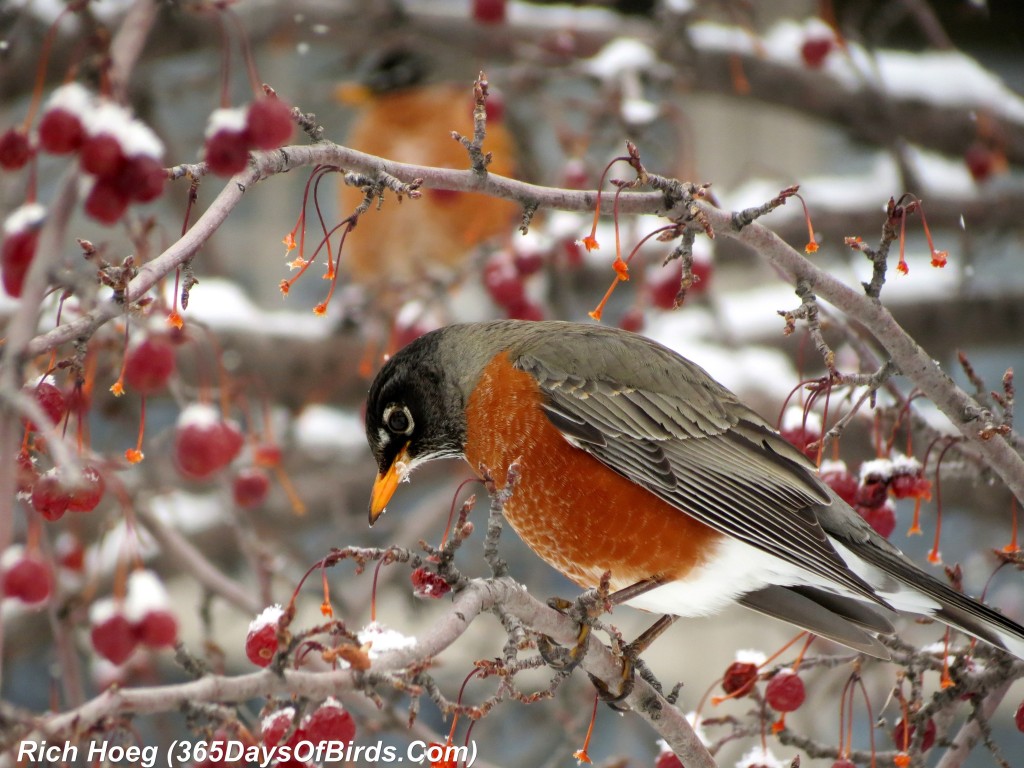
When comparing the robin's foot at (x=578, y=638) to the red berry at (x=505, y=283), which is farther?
the red berry at (x=505, y=283)

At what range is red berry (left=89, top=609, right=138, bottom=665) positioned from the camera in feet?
4.44

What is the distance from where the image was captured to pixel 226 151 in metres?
1.08

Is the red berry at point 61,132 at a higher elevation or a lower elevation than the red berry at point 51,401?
higher

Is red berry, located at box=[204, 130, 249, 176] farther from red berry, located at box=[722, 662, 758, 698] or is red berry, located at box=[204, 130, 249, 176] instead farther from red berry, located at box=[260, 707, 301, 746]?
red berry, located at box=[722, 662, 758, 698]

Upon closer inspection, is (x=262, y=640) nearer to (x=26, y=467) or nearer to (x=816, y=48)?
(x=26, y=467)

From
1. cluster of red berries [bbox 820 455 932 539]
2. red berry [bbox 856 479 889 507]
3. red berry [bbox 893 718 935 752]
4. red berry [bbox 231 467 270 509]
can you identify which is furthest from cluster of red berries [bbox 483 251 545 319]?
red berry [bbox 893 718 935 752]

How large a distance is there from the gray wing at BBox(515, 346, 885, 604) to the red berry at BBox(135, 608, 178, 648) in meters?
0.75

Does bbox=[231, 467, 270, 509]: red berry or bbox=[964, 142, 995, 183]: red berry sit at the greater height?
bbox=[964, 142, 995, 183]: red berry

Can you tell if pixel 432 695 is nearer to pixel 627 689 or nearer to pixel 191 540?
pixel 627 689

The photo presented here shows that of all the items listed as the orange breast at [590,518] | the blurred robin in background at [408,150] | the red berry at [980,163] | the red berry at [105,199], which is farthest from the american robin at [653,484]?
the blurred robin in background at [408,150]

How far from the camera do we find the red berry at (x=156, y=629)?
1346mm

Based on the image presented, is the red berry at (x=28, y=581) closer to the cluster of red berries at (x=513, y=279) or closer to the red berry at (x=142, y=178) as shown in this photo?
the red berry at (x=142, y=178)

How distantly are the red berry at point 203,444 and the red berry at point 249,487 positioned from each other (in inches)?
19.5

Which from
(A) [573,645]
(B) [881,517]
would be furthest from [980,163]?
(A) [573,645]
